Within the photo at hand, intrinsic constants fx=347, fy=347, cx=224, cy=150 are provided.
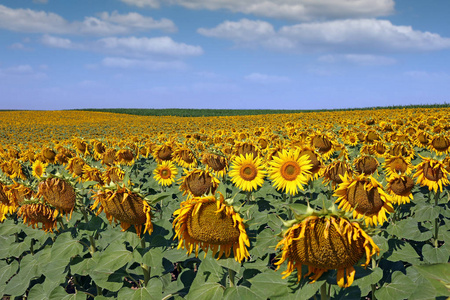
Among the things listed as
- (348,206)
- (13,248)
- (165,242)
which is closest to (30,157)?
(13,248)

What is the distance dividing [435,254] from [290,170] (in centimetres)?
229

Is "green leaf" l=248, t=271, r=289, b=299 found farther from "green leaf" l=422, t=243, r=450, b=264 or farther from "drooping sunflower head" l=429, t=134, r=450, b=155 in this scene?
"drooping sunflower head" l=429, t=134, r=450, b=155

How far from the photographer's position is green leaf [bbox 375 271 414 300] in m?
3.25

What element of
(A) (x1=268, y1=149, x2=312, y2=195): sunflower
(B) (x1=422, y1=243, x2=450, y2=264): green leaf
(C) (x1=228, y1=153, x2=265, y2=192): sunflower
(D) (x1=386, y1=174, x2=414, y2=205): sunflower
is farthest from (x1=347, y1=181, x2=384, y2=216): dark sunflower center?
(C) (x1=228, y1=153, x2=265, y2=192): sunflower

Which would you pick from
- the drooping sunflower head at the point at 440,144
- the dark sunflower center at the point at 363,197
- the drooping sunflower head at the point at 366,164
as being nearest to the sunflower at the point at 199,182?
the dark sunflower center at the point at 363,197

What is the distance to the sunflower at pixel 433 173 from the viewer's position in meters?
5.03

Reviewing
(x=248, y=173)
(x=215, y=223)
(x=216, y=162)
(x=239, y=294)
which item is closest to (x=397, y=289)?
(x=239, y=294)

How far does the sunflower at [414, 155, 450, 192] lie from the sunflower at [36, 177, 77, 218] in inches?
187

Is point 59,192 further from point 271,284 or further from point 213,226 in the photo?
point 271,284

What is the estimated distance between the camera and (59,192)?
12.0ft

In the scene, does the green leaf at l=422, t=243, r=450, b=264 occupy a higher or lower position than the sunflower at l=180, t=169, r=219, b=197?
lower

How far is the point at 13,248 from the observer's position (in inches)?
205

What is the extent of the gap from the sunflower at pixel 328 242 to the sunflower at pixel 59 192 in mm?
2629

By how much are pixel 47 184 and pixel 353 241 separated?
305cm
